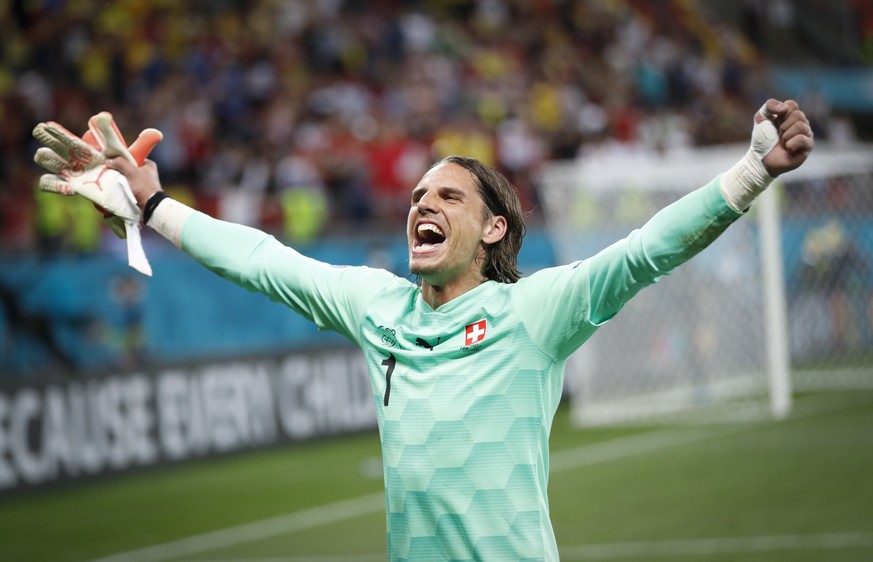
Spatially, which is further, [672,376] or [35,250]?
[672,376]

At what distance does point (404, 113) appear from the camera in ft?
59.7

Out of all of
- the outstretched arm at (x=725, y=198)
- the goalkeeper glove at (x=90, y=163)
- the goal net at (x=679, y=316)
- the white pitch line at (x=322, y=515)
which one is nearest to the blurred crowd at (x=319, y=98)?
the goal net at (x=679, y=316)

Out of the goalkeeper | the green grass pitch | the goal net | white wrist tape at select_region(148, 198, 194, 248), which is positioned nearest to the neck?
the goalkeeper

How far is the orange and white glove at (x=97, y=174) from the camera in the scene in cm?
378

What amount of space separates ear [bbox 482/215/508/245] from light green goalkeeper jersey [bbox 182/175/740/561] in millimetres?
172

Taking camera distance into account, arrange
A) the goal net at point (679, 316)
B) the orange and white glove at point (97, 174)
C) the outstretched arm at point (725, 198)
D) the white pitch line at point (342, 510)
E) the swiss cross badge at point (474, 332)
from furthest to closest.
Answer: the goal net at point (679, 316) < the white pitch line at point (342, 510) < the orange and white glove at point (97, 174) < the swiss cross badge at point (474, 332) < the outstretched arm at point (725, 198)

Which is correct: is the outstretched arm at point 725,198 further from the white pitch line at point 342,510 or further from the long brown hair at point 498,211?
the white pitch line at point 342,510

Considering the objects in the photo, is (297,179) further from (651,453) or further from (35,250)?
(651,453)

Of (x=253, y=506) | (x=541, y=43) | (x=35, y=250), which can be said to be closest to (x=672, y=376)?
(x=253, y=506)

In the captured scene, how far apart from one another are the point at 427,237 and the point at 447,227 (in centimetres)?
9

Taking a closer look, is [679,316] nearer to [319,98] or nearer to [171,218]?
[319,98]

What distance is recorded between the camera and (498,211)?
3.72 m

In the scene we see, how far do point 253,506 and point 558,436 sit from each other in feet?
13.6

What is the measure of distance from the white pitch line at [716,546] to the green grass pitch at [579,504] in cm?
1
